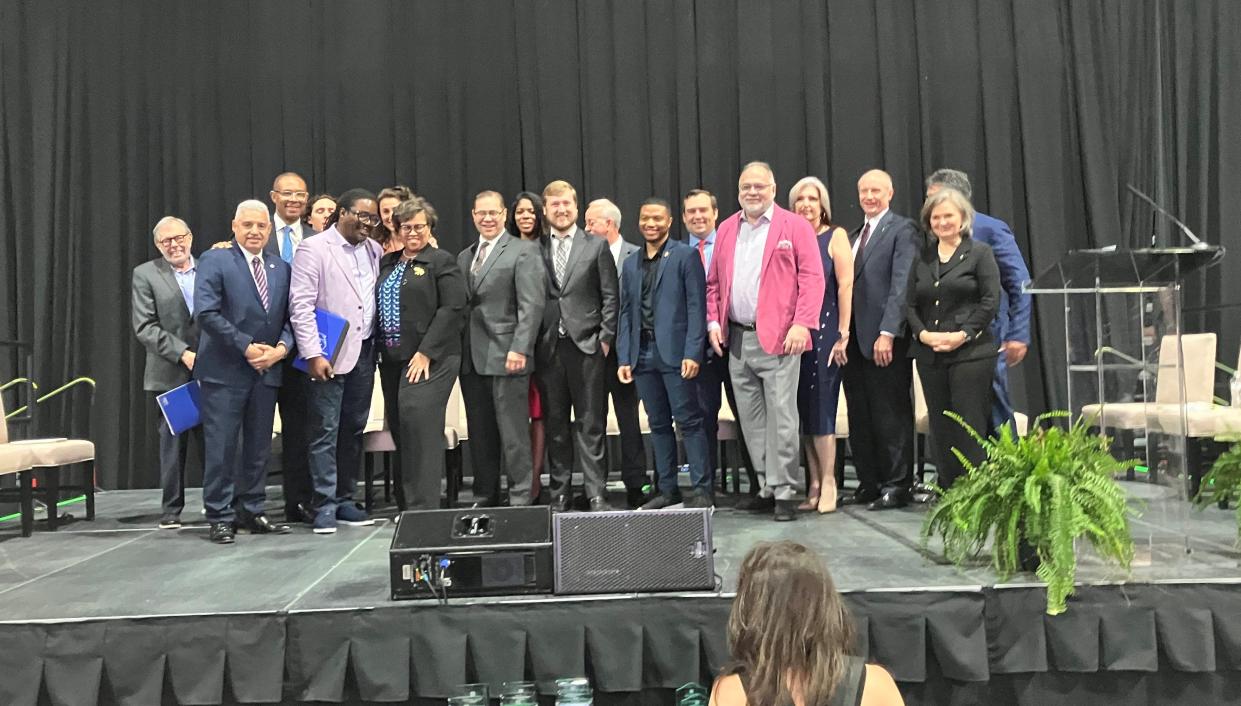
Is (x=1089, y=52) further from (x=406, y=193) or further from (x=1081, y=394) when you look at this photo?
(x=406, y=193)

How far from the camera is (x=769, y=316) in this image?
4.62 m

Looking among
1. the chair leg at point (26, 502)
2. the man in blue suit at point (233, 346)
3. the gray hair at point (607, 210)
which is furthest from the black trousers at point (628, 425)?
the chair leg at point (26, 502)

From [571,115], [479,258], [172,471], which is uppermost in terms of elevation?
[571,115]

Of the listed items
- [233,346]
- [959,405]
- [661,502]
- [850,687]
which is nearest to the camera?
[850,687]

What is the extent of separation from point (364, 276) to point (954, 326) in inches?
105

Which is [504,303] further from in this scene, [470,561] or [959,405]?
[959,405]

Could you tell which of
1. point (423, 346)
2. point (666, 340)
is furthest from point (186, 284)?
point (666, 340)

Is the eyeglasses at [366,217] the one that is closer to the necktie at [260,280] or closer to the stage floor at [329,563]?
the necktie at [260,280]

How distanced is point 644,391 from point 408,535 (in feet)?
6.07

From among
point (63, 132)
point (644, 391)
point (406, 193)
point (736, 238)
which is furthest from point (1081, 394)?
point (63, 132)

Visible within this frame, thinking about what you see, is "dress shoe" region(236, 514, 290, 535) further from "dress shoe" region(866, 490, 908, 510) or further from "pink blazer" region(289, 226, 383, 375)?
"dress shoe" region(866, 490, 908, 510)

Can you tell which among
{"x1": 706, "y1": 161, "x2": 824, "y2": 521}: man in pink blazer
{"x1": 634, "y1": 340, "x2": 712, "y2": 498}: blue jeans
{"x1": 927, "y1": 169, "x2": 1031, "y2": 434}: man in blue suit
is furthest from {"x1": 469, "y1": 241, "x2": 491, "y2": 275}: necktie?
{"x1": 927, "y1": 169, "x2": 1031, "y2": 434}: man in blue suit

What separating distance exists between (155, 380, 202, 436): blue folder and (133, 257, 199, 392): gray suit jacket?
1.21 feet

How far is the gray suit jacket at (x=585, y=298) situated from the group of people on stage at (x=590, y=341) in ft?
0.04
